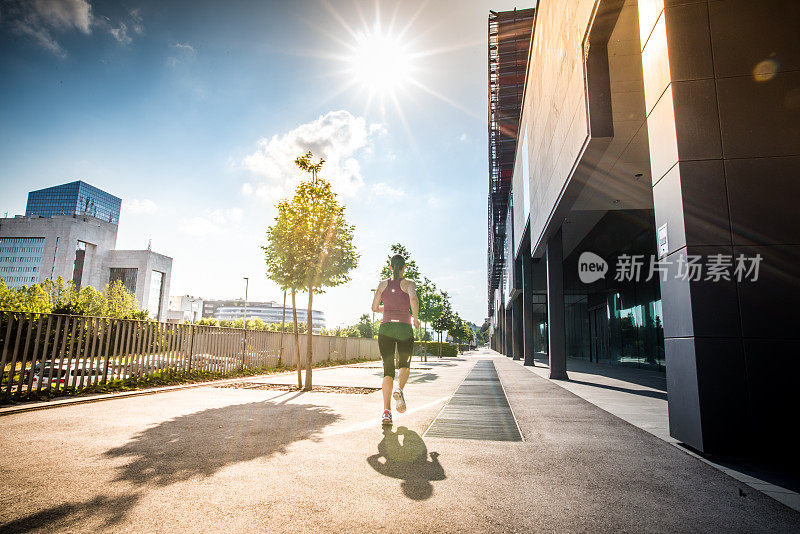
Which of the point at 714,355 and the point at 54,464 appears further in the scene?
the point at 714,355

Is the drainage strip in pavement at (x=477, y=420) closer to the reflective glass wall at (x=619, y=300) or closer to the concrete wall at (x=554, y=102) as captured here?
the concrete wall at (x=554, y=102)

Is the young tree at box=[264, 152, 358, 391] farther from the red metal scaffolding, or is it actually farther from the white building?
the white building

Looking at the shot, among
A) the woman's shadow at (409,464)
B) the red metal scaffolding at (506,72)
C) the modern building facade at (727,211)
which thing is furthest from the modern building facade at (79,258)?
the modern building facade at (727,211)

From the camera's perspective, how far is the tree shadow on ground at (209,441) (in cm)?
289

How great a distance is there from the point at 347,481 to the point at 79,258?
11954cm

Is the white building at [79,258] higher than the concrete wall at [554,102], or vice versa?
the white building at [79,258]

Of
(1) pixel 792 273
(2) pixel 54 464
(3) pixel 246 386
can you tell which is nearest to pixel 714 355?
(1) pixel 792 273

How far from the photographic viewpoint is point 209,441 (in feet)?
12.4

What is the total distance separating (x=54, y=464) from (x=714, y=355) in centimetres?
534

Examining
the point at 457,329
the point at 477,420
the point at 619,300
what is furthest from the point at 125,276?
the point at 477,420

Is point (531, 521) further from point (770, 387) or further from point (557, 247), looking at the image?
point (557, 247)

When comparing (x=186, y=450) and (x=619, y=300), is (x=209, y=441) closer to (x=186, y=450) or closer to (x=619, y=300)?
(x=186, y=450)

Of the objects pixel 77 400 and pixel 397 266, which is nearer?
pixel 397 266

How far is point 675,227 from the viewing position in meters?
3.88
